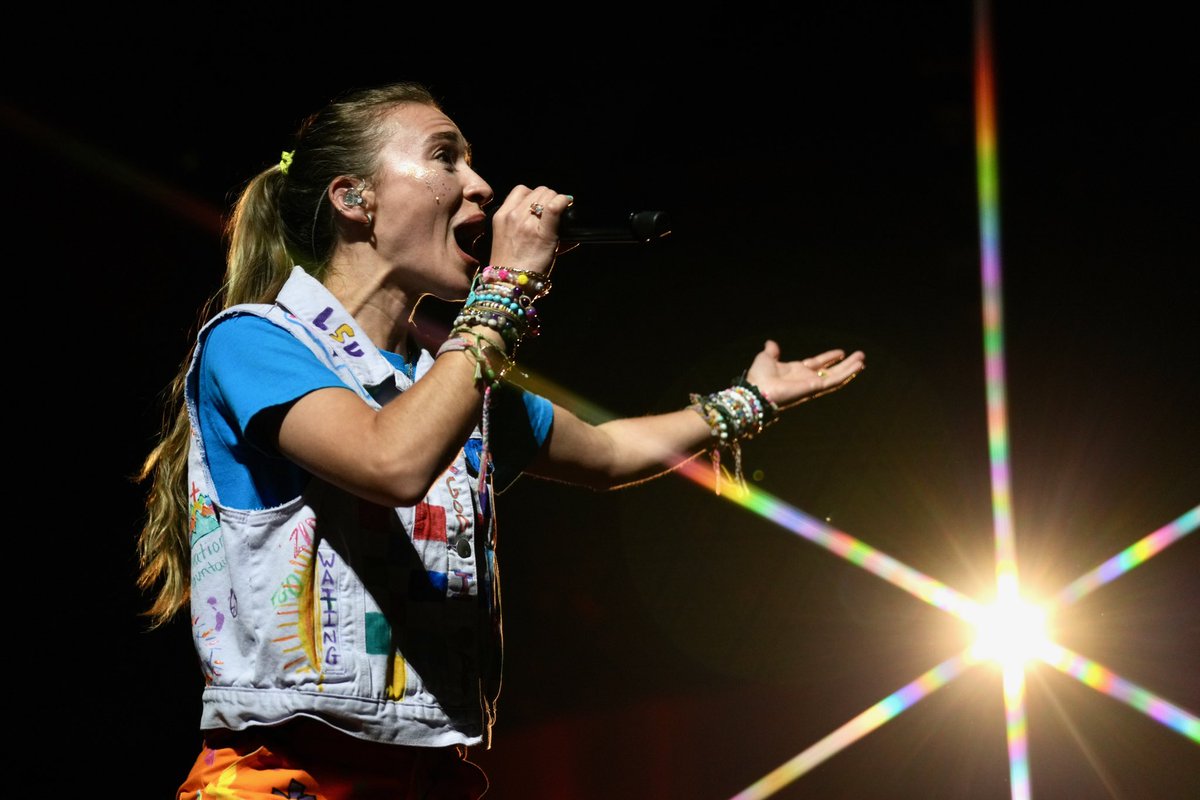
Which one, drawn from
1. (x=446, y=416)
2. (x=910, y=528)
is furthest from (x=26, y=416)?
(x=910, y=528)

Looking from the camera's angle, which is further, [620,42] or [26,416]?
[620,42]

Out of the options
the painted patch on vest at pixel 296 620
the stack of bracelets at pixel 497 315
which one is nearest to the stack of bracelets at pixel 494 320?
the stack of bracelets at pixel 497 315

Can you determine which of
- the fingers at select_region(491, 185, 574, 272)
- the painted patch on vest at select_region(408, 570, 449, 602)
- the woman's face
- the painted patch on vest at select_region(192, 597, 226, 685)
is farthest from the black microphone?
the painted patch on vest at select_region(192, 597, 226, 685)

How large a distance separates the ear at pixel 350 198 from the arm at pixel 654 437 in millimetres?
337

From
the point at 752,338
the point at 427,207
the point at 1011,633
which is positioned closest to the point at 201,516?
the point at 427,207

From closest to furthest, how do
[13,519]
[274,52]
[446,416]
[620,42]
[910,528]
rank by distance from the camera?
[446,416] → [13,519] → [274,52] → [620,42] → [910,528]

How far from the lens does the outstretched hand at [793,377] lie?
1.40 m

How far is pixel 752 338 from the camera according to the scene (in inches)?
109

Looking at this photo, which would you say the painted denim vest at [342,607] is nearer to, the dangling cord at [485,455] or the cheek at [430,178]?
the dangling cord at [485,455]

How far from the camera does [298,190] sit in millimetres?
1375

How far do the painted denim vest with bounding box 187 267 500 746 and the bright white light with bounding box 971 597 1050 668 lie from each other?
71.6 inches

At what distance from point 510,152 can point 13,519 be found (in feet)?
4.25

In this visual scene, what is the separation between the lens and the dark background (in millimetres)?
2254

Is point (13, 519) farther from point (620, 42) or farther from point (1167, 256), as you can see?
point (1167, 256)
